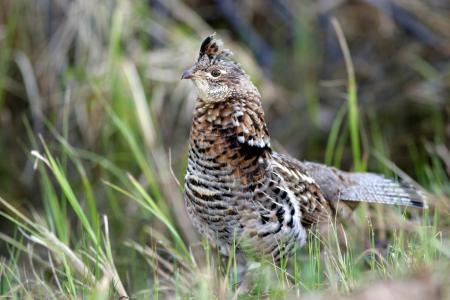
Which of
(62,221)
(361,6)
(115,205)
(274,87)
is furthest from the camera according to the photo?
(361,6)

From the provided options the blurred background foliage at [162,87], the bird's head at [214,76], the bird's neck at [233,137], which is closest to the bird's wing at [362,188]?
the bird's neck at [233,137]

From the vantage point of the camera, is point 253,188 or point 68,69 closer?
point 253,188

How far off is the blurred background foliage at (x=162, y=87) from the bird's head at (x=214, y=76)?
5.49 feet

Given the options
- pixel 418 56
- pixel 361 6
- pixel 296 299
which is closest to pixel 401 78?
pixel 418 56

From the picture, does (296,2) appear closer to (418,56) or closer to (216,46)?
(418,56)

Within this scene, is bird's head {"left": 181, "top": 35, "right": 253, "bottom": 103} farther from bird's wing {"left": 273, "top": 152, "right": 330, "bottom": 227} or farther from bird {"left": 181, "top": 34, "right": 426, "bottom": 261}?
bird's wing {"left": 273, "top": 152, "right": 330, "bottom": 227}

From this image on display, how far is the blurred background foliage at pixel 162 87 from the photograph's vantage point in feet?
20.5

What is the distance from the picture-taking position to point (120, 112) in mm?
6156

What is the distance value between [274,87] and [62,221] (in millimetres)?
3395

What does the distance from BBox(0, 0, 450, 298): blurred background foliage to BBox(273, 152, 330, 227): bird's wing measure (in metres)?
1.57

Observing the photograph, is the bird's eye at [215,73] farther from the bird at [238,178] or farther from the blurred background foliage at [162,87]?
the blurred background foliage at [162,87]

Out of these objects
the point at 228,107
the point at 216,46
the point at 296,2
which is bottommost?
the point at 228,107

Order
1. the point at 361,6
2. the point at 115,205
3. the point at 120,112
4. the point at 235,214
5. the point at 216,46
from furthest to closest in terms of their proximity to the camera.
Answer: the point at 361,6
the point at 120,112
the point at 115,205
the point at 216,46
the point at 235,214

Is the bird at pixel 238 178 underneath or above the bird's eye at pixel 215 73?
underneath
